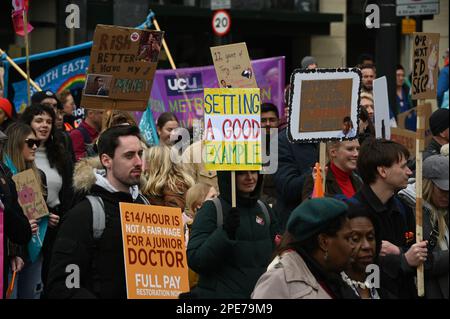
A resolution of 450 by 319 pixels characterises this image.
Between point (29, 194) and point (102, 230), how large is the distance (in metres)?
2.40

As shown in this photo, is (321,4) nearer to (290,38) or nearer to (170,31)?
(290,38)

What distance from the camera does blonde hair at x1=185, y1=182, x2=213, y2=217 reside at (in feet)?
25.1

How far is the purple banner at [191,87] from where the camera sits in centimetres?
1309

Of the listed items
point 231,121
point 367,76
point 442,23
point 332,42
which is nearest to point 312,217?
point 231,121

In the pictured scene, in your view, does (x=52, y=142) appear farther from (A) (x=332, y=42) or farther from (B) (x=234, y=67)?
(A) (x=332, y=42)

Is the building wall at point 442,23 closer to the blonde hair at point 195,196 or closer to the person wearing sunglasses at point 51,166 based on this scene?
the person wearing sunglasses at point 51,166

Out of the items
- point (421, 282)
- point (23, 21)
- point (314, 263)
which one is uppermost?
point (23, 21)

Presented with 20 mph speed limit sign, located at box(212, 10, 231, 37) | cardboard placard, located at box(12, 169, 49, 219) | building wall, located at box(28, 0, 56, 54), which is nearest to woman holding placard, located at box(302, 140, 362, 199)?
cardboard placard, located at box(12, 169, 49, 219)

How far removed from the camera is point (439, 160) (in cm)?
686

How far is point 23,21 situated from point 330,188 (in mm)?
4181

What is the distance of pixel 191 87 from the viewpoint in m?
13.4

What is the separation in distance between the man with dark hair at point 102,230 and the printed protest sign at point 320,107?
130cm

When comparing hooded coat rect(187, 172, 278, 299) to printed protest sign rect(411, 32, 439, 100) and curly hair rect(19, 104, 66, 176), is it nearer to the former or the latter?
printed protest sign rect(411, 32, 439, 100)

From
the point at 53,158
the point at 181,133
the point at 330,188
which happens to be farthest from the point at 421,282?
the point at 181,133
